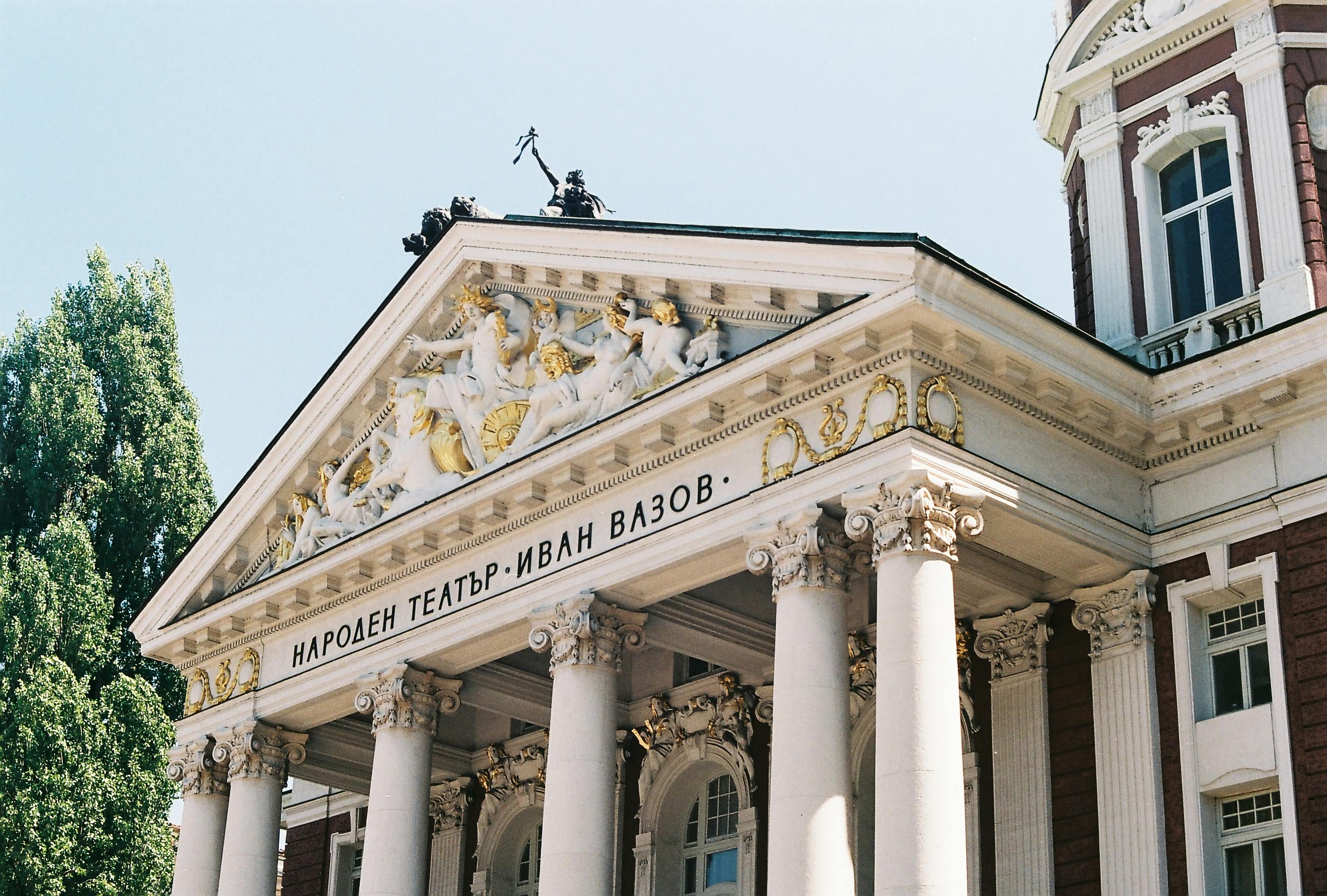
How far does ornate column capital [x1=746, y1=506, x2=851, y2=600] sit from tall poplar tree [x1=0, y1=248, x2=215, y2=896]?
21642 millimetres

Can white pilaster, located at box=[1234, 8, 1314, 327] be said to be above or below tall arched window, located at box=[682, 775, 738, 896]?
above

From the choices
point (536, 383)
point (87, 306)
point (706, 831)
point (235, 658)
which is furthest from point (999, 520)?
point (87, 306)

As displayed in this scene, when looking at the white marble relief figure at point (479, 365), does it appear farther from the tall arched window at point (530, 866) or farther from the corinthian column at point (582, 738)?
the tall arched window at point (530, 866)

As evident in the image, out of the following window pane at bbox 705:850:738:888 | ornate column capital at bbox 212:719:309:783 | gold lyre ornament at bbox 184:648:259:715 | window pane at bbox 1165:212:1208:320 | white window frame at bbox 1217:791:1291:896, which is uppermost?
window pane at bbox 1165:212:1208:320

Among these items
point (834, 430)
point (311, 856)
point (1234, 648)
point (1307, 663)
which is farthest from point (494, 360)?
point (311, 856)

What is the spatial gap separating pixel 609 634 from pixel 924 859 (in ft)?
22.6

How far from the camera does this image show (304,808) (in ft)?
122

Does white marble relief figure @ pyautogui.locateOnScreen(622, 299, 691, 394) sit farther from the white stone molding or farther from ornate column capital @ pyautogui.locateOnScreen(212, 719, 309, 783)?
ornate column capital @ pyautogui.locateOnScreen(212, 719, 309, 783)

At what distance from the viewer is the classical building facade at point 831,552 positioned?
70.4 feet

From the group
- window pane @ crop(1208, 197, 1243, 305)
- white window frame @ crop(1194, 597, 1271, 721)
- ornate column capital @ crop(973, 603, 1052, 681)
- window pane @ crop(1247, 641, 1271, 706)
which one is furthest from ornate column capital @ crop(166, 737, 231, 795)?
window pane @ crop(1208, 197, 1243, 305)

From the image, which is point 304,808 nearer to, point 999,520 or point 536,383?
point 536,383

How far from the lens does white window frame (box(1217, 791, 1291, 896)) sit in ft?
71.2

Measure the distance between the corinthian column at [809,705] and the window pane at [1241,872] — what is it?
195 inches

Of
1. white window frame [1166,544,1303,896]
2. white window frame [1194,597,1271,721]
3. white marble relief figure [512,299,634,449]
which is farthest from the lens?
white marble relief figure [512,299,634,449]
